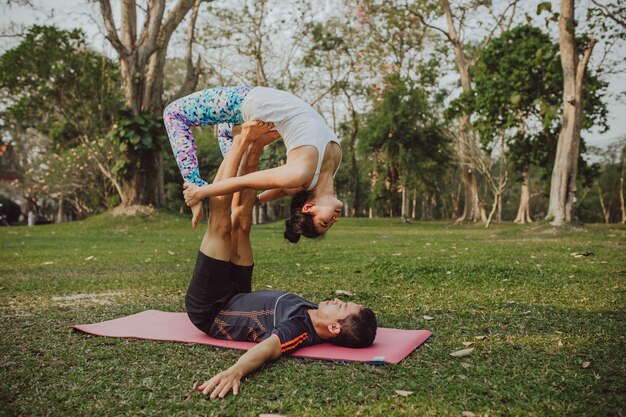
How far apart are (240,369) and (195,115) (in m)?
2.50

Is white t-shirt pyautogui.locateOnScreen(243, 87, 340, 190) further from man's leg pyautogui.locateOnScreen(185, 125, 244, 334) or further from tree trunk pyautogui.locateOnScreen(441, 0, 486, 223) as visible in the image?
tree trunk pyautogui.locateOnScreen(441, 0, 486, 223)

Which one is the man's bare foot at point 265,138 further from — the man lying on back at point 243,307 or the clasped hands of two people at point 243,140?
the man lying on back at point 243,307

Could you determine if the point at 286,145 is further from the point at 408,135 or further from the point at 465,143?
the point at 408,135

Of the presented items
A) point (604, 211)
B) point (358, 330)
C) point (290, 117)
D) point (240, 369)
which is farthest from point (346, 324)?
point (604, 211)

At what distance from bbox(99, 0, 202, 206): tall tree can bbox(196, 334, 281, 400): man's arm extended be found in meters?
12.9

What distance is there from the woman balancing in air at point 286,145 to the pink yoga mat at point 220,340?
0.81m

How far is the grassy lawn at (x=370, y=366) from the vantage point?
2.44 meters

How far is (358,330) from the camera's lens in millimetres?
3281

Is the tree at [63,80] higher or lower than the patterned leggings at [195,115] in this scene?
higher

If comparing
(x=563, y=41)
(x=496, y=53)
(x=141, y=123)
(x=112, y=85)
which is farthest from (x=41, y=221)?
(x=563, y=41)

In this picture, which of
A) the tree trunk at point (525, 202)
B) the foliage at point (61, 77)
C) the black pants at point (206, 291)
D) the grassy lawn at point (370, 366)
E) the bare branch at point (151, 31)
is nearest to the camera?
the grassy lawn at point (370, 366)

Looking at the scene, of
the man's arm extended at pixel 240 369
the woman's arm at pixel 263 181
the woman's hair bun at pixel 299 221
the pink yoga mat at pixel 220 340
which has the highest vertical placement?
the woman's arm at pixel 263 181

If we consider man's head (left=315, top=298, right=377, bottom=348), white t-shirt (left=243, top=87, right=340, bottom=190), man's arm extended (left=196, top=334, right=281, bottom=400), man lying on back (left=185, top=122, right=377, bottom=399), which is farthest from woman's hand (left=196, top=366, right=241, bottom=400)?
white t-shirt (left=243, top=87, right=340, bottom=190)

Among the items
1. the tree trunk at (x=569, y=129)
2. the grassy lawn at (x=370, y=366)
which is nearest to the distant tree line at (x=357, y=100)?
the tree trunk at (x=569, y=129)
